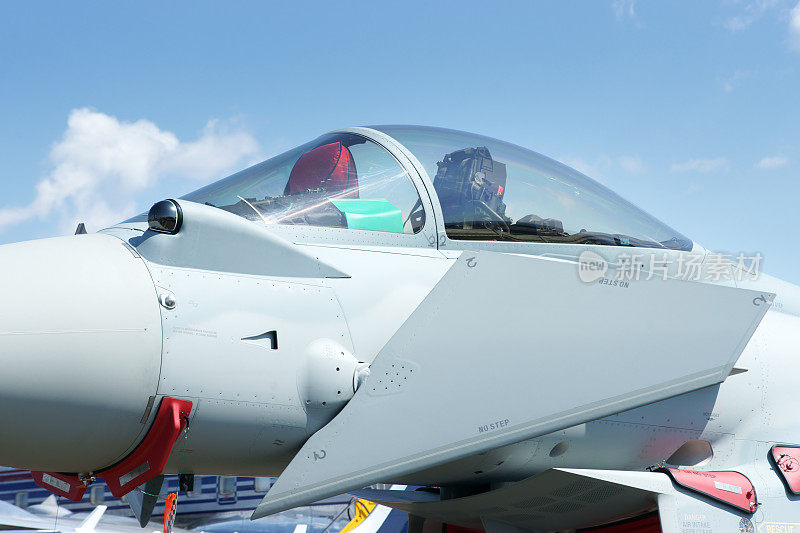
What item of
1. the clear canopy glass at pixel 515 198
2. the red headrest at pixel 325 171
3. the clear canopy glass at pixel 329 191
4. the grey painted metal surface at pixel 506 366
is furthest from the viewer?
the clear canopy glass at pixel 515 198

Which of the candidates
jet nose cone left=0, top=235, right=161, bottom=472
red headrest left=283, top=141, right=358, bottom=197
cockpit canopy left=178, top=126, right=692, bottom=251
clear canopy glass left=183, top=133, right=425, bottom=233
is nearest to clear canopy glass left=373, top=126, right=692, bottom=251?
cockpit canopy left=178, top=126, right=692, bottom=251

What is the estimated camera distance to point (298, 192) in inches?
165

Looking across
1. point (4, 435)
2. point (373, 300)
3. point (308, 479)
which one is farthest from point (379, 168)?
point (4, 435)

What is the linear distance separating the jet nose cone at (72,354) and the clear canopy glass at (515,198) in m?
1.83

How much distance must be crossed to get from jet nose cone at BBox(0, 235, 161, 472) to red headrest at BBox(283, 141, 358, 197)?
1.20m

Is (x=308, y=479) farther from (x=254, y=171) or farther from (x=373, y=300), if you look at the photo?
(x=254, y=171)

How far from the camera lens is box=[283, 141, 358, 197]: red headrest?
4273 millimetres

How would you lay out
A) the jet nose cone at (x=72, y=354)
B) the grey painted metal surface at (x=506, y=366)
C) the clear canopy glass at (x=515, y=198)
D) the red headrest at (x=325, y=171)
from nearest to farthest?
the jet nose cone at (x=72, y=354)
the grey painted metal surface at (x=506, y=366)
the red headrest at (x=325, y=171)
the clear canopy glass at (x=515, y=198)

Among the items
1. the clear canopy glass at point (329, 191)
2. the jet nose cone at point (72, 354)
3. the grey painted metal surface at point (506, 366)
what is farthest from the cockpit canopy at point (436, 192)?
the jet nose cone at point (72, 354)

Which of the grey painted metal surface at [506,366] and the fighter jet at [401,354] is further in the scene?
the grey painted metal surface at [506,366]

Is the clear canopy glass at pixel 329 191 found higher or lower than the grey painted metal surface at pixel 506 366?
higher

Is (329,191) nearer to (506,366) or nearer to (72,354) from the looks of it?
(506,366)

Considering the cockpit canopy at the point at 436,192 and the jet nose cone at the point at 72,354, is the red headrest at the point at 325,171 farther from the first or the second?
the jet nose cone at the point at 72,354

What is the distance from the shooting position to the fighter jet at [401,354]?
3.23 metres
